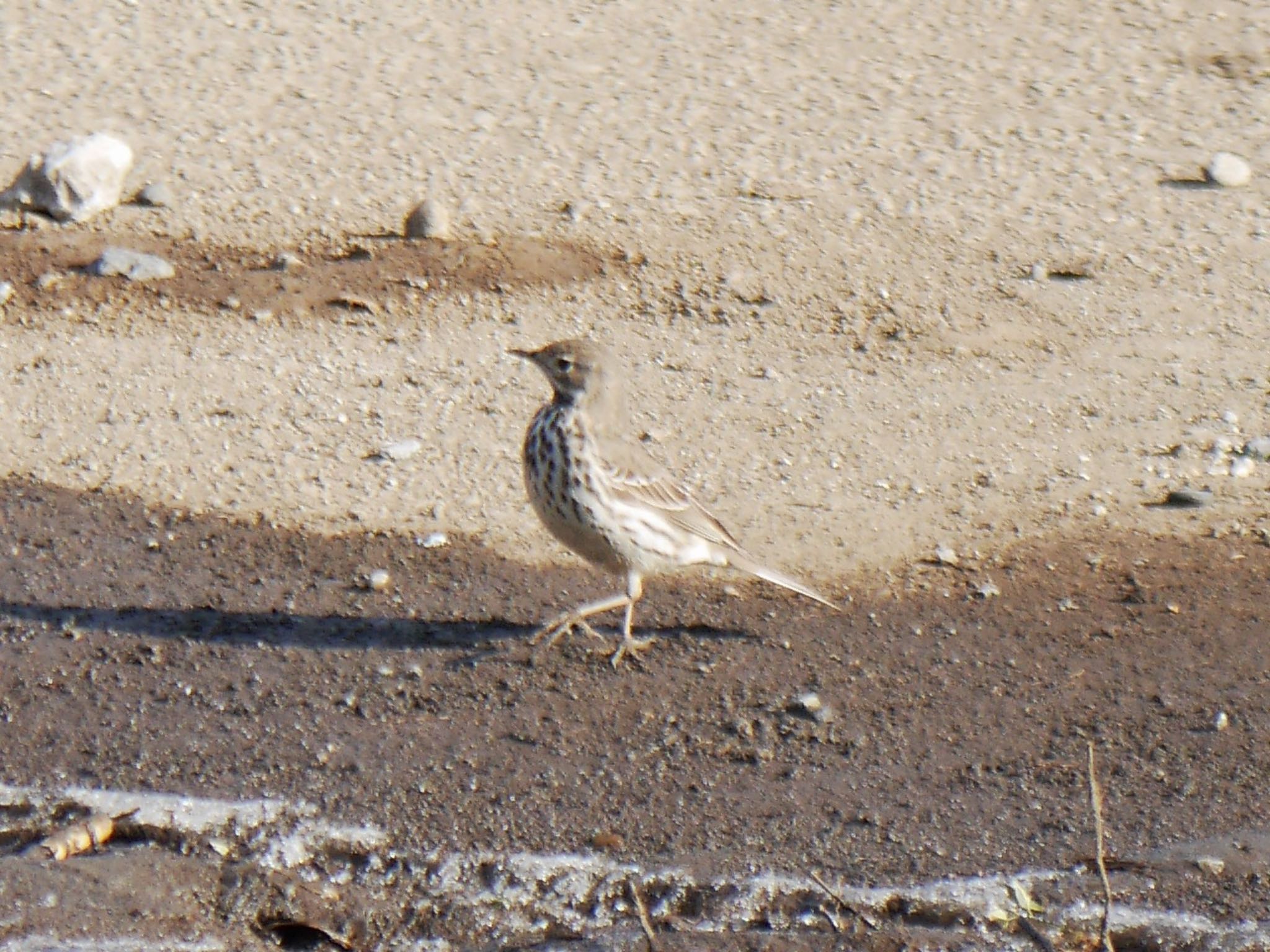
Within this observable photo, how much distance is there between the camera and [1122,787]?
→ 560 centimetres

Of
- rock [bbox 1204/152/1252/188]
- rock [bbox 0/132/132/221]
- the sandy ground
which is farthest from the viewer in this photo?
rock [bbox 1204/152/1252/188]

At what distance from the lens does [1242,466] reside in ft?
25.3

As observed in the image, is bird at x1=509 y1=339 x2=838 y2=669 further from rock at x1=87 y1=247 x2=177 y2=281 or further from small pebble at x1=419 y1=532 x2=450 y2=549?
rock at x1=87 y1=247 x2=177 y2=281

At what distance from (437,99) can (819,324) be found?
358 cm

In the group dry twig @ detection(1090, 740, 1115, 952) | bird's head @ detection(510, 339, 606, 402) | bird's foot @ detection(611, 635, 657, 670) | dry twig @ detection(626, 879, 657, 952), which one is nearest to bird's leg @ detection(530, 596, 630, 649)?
bird's foot @ detection(611, 635, 657, 670)

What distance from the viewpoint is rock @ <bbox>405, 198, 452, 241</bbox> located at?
31.8 feet

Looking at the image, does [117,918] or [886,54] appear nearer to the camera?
[117,918]

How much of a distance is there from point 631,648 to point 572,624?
0.24 m

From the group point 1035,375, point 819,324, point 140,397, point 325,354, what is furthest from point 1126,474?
point 140,397

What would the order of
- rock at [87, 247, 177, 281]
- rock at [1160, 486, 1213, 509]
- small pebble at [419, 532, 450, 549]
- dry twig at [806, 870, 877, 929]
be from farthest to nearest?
rock at [87, 247, 177, 281] → rock at [1160, 486, 1213, 509] → small pebble at [419, 532, 450, 549] → dry twig at [806, 870, 877, 929]

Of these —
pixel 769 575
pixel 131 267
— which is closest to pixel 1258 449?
pixel 769 575

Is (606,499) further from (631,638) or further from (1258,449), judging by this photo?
(1258,449)

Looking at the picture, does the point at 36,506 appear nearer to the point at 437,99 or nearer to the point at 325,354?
the point at 325,354

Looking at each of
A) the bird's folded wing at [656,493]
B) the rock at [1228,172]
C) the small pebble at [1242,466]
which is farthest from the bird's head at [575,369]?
the rock at [1228,172]
